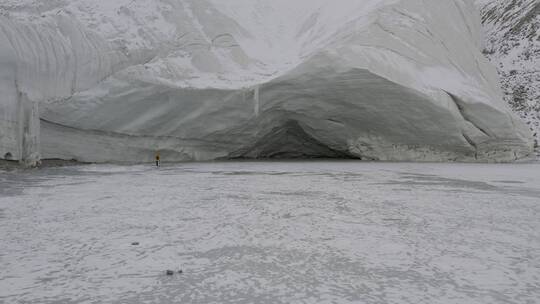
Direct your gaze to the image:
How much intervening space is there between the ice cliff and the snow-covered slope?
1888mm

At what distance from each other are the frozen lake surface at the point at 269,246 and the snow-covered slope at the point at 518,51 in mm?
11112

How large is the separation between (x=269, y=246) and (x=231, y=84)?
9.22m

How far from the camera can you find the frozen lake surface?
2373mm

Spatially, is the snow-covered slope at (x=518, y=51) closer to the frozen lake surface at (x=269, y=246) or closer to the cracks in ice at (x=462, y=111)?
the cracks in ice at (x=462, y=111)

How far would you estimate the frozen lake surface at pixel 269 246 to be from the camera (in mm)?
2373

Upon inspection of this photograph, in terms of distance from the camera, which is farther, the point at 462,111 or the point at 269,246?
the point at 462,111

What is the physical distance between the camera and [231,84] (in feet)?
39.6

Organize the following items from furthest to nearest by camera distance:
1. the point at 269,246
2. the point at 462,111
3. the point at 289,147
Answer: the point at 289,147
the point at 462,111
the point at 269,246

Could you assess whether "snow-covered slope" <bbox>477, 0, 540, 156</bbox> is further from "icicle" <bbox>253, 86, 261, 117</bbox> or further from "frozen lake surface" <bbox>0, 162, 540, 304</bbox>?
"frozen lake surface" <bbox>0, 162, 540, 304</bbox>

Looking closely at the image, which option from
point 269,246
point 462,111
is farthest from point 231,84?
point 269,246

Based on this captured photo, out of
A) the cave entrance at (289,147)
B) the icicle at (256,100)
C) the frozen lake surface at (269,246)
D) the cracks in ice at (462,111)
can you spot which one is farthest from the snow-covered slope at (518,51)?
the frozen lake surface at (269,246)

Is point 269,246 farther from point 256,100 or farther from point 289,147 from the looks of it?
point 289,147

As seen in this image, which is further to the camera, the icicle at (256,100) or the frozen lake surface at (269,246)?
the icicle at (256,100)

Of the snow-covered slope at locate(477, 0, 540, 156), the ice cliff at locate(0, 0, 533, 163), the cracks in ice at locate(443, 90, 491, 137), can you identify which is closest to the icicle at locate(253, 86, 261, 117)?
the ice cliff at locate(0, 0, 533, 163)
